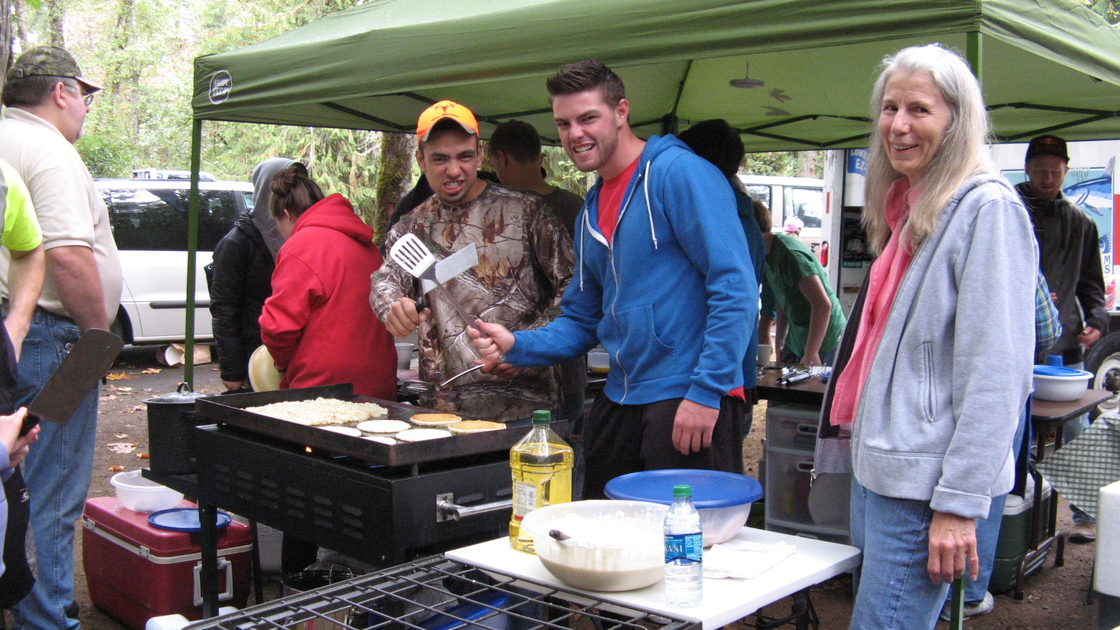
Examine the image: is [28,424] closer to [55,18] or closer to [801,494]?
[801,494]

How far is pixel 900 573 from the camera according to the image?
170 centimetres

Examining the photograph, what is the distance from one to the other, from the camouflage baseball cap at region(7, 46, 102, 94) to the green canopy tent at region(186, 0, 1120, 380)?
796 millimetres

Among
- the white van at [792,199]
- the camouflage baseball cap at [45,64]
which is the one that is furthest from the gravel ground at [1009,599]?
the white van at [792,199]

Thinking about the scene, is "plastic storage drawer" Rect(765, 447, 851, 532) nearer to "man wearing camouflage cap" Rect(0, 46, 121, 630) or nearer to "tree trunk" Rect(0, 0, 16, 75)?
"man wearing camouflage cap" Rect(0, 46, 121, 630)

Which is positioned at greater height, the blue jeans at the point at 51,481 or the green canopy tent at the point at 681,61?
the green canopy tent at the point at 681,61

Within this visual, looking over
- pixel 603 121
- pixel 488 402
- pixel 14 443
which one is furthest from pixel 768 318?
pixel 14 443

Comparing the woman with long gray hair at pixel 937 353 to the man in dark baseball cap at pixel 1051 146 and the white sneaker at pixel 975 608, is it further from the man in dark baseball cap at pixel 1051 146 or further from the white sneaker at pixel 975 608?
the man in dark baseball cap at pixel 1051 146

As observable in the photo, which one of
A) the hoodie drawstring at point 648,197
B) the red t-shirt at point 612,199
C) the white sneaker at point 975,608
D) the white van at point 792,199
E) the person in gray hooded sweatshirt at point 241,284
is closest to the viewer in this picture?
the hoodie drawstring at point 648,197

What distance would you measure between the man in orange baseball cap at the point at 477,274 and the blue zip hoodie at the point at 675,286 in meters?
0.47

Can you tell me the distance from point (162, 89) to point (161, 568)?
25.0 meters

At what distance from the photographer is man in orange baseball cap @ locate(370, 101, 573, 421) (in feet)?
10.2

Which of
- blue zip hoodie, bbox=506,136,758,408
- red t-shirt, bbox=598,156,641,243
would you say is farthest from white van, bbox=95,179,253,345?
blue zip hoodie, bbox=506,136,758,408

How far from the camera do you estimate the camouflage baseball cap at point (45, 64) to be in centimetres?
316

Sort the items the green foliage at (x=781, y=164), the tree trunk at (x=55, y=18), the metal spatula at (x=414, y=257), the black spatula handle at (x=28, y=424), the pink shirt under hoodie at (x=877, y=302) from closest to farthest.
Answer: the pink shirt under hoodie at (x=877, y=302) < the black spatula handle at (x=28, y=424) < the metal spatula at (x=414, y=257) < the tree trunk at (x=55, y=18) < the green foliage at (x=781, y=164)
